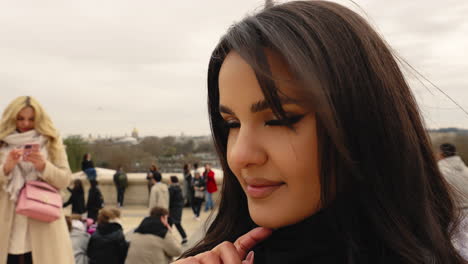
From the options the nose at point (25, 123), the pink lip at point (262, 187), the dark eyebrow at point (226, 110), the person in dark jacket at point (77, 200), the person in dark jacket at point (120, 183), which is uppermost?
the dark eyebrow at point (226, 110)

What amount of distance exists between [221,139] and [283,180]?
435mm

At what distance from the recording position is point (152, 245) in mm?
4855

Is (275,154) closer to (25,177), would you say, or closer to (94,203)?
(25,177)

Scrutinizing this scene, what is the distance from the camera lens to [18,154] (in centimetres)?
344

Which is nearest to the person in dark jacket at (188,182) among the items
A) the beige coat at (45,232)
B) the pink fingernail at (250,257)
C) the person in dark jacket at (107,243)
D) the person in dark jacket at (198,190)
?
the person in dark jacket at (198,190)

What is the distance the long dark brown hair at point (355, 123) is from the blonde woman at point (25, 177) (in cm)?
306

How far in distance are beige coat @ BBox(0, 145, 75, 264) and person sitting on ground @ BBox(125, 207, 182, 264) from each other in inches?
45.4


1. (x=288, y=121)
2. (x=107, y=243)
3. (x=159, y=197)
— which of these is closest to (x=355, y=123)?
(x=288, y=121)

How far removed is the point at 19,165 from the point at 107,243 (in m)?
1.79

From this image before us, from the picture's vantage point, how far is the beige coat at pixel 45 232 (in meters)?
3.42

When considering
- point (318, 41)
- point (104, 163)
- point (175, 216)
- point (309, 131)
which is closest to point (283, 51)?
point (318, 41)

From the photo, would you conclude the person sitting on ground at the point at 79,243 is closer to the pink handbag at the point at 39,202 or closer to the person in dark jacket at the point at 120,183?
the pink handbag at the point at 39,202

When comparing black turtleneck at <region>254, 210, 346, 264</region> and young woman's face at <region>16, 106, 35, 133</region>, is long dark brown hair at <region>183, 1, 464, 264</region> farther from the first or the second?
young woman's face at <region>16, 106, 35, 133</region>

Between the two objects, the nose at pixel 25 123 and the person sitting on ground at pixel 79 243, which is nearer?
the nose at pixel 25 123
